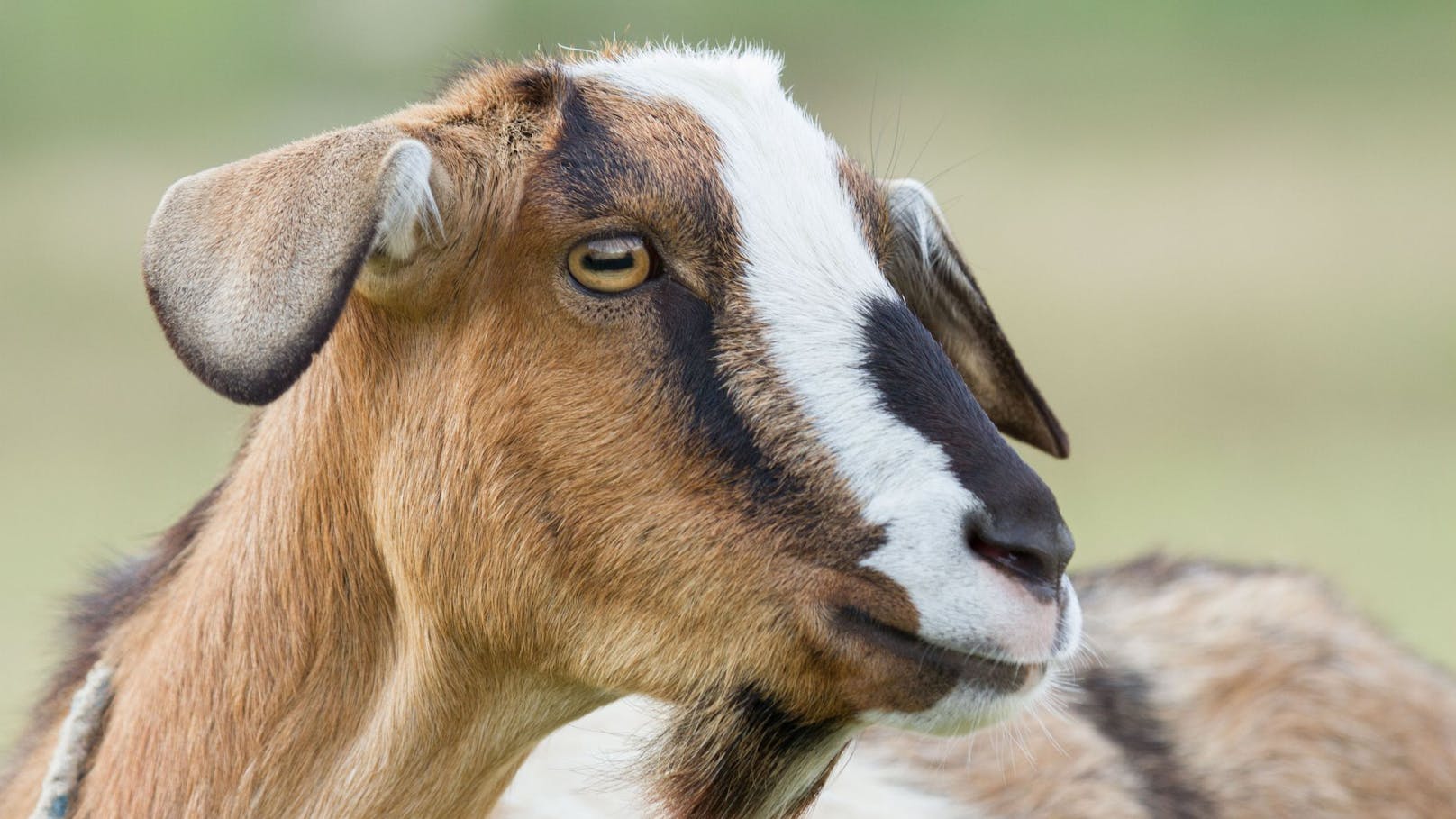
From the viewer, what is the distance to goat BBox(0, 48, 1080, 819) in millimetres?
2896

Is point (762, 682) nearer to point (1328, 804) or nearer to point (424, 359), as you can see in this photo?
point (424, 359)

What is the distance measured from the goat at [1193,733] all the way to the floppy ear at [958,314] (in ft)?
2.29

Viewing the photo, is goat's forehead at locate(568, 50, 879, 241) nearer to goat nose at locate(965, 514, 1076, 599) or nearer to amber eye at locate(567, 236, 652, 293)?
amber eye at locate(567, 236, 652, 293)

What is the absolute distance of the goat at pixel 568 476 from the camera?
114 inches

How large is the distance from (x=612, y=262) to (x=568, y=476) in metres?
0.41

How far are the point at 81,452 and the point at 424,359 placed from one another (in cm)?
1258

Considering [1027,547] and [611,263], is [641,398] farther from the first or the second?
[1027,547]

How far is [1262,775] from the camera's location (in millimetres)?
4668

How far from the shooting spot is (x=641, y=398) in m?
3.09

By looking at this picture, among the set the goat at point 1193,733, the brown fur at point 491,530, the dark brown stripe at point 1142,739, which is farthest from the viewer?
the dark brown stripe at point 1142,739

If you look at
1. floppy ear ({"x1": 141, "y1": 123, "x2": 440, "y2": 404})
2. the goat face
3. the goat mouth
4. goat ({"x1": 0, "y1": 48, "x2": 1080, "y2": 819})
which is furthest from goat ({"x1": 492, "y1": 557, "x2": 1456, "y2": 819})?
floppy ear ({"x1": 141, "y1": 123, "x2": 440, "y2": 404})

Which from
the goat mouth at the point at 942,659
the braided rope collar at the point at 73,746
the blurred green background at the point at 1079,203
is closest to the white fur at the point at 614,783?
the goat mouth at the point at 942,659

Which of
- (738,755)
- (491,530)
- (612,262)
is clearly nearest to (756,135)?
(612,262)

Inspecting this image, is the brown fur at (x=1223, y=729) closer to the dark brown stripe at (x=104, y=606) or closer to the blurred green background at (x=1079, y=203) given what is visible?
the dark brown stripe at (x=104, y=606)
